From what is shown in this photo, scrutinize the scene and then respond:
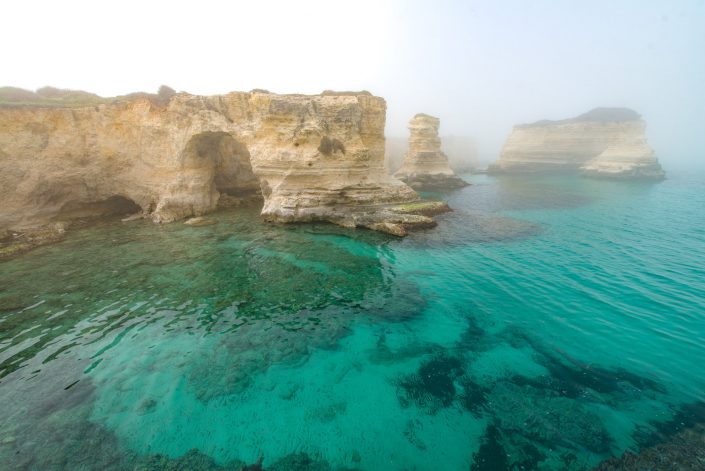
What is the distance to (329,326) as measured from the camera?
11.7 meters

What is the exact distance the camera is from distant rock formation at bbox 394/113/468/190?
47.0m

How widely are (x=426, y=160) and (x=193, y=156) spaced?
114 ft

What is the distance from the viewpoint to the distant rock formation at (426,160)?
4697cm

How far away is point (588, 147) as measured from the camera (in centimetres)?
6719

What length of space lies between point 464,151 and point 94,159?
120389mm

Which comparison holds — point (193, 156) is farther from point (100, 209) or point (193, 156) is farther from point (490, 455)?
point (490, 455)

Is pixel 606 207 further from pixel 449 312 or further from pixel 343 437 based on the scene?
pixel 343 437

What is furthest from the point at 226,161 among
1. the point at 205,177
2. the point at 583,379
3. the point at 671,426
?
the point at 671,426

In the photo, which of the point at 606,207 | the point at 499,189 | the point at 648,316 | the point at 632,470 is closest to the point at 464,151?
the point at 499,189

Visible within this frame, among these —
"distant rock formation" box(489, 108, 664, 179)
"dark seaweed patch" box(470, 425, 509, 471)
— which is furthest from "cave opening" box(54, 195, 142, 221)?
"distant rock formation" box(489, 108, 664, 179)

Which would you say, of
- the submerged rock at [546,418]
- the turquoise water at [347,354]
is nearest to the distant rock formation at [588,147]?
the turquoise water at [347,354]

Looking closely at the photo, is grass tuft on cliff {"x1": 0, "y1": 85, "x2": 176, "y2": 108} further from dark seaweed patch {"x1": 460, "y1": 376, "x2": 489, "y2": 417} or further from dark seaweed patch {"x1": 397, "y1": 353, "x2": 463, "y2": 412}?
dark seaweed patch {"x1": 460, "y1": 376, "x2": 489, "y2": 417}

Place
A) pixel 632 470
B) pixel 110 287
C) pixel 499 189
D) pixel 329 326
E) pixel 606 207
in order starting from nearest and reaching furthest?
pixel 632 470 < pixel 329 326 < pixel 110 287 < pixel 606 207 < pixel 499 189

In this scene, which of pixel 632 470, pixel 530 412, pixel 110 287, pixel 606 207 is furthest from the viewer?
pixel 606 207
